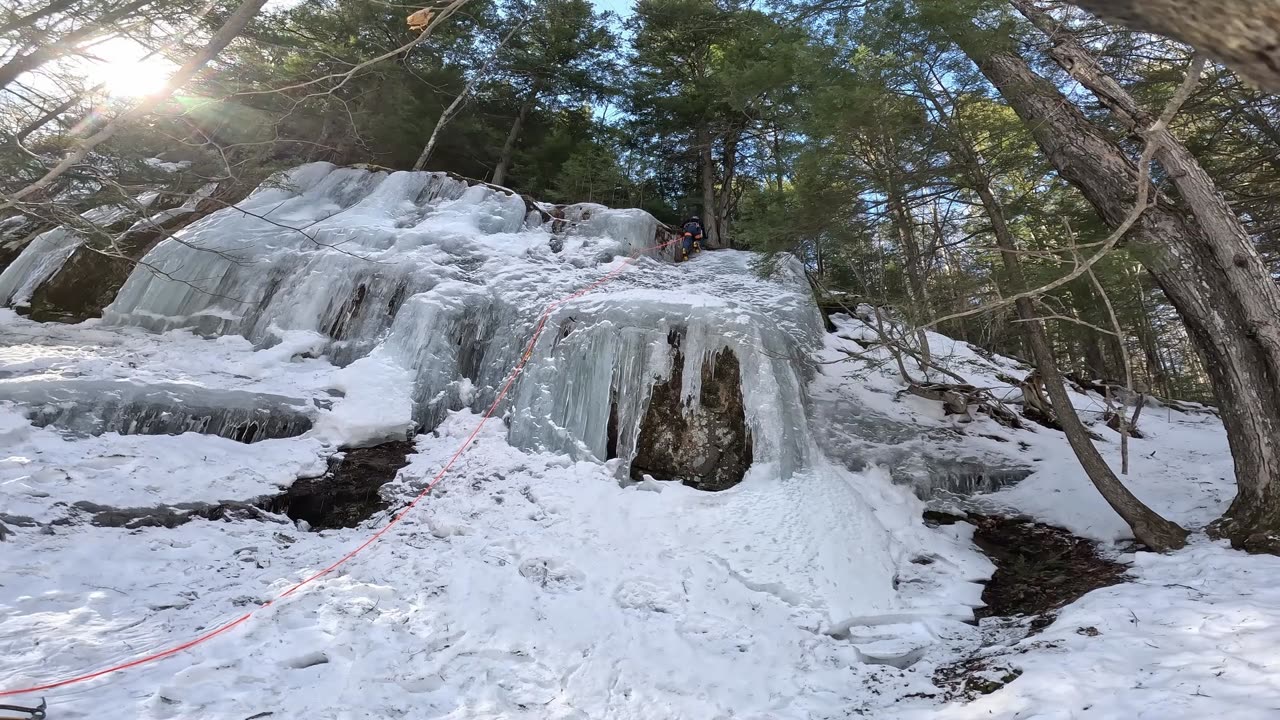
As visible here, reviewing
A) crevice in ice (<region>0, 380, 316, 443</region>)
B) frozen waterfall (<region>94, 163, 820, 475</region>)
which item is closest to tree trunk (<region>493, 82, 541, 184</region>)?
frozen waterfall (<region>94, 163, 820, 475</region>)

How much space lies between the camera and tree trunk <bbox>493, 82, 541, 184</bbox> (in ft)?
45.4

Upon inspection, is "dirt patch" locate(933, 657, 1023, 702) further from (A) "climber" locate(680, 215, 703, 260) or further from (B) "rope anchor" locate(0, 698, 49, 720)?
(A) "climber" locate(680, 215, 703, 260)

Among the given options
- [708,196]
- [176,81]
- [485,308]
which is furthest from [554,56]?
[176,81]

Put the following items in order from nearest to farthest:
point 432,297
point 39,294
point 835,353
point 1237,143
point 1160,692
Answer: point 1160,692, point 1237,143, point 432,297, point 39,294, point 835,353

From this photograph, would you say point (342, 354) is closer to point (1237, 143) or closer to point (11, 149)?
point (11, 149)

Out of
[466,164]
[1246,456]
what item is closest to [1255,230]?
[1246,456]

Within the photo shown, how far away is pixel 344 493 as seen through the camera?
5.44m

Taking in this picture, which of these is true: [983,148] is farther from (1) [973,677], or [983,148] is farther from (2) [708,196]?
(2) [708,196]

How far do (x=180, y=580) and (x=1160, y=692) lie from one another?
552 centimetres

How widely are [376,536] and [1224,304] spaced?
275 inches

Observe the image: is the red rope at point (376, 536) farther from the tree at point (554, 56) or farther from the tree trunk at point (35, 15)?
the tree at point (554, 56)

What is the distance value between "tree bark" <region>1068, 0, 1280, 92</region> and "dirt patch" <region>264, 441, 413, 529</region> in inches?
225

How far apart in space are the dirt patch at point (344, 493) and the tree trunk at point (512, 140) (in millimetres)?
9365

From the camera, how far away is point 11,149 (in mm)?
4484
